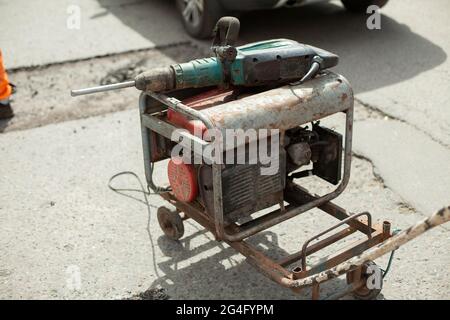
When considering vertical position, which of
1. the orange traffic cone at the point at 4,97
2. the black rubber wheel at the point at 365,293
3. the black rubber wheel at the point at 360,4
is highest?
the black rubber wheel at the point at 360,4

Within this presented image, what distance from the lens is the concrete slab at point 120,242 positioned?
12.6 ft

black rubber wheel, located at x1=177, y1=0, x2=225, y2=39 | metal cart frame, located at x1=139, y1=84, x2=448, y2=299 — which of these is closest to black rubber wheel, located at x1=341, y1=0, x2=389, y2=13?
black rubber wheel, located at x1=177, y1=0, x2=225, y2=39

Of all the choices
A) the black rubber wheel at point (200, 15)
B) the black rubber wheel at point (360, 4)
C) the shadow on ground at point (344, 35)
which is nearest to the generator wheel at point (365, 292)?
the shadow on ground at point (344, 35)

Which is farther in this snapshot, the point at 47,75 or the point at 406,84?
the point at 47,75

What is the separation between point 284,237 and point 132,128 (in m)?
2.04

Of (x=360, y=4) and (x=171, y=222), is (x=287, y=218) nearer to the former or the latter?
(x=171, y=222)

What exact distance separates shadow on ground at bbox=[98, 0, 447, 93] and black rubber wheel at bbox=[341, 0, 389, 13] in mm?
83

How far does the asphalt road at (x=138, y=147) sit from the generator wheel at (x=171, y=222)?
9 cm

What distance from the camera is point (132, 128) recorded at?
18.7ft

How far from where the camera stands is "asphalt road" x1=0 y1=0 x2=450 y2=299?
397cm

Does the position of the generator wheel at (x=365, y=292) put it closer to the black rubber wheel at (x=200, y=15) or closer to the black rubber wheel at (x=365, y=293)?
the black rubber wheel at (x=365, y=293)

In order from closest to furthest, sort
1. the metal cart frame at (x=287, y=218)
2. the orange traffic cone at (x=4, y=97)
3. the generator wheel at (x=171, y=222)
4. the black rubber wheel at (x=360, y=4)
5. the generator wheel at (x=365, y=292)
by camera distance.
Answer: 1. the metal cart frame at (x=287, y=218)
2. the generator wheel at (x=365, y=292)
3. the generator wheel at (x=171, y=222)
4. the orange traffic cone at (x=4, y=97)
5. the black rubber wheel at (x=360, y=4)
